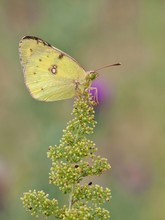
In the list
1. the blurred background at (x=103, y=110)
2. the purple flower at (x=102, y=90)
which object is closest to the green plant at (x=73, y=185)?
the blurred background at (x=103, y=110)

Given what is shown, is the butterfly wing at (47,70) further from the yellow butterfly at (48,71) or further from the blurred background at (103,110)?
the blurred background at (103,110)

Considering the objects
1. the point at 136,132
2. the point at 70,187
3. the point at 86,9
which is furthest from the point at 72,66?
the point at 136,132

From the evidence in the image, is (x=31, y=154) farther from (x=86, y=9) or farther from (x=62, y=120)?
(x=86, y=9)

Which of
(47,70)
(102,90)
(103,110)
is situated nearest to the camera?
(47,70)

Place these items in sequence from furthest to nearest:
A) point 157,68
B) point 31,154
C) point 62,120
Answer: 1. point 157,68
2. point 62,120
3. point 31,154

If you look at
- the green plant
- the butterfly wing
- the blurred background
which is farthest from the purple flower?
the green plant

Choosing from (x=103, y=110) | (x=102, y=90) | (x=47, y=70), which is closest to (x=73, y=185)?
(x=47, y=70)

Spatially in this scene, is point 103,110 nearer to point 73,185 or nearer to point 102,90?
point 102,90
